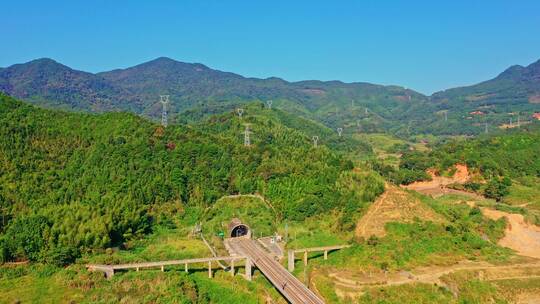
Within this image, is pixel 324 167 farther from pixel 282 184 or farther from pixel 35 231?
pixel 35 231

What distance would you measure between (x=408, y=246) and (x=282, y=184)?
26879mm

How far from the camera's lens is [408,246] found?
194 feet

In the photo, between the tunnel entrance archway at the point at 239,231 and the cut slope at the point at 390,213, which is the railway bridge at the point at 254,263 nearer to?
the tunnel entrance archway at the point at 239,231

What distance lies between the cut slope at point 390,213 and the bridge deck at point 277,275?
45.6 feet

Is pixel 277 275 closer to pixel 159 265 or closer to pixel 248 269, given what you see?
pixel 248 269

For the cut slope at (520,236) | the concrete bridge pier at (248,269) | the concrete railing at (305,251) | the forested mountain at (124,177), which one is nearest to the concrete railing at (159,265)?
the concrete bridge pier at (248,269)

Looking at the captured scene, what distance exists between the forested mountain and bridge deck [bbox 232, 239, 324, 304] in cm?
1258

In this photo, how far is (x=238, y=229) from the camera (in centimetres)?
6938

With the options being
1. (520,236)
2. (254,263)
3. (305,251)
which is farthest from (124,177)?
(520,236)

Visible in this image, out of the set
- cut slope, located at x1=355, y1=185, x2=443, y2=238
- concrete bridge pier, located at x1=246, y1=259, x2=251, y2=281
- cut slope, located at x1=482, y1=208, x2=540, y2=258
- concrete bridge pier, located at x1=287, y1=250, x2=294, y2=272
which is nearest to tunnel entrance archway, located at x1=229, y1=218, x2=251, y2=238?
concrete bridge pier, located at x1=246, y1=259, x2=251, y2=281

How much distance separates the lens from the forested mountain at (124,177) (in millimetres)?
61250

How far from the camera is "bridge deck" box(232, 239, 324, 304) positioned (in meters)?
47.3

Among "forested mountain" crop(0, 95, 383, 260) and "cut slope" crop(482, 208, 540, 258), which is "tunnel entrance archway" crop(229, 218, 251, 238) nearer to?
"forested mountain" crop(0, 95, 383, 260)

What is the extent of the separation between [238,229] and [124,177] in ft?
74.3
